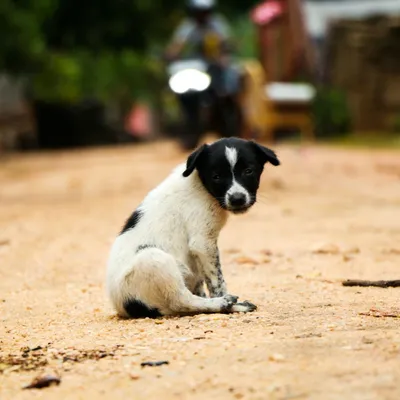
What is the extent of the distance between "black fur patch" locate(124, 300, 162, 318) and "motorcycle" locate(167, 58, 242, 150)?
12.1 metres

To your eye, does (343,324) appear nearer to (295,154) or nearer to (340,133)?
(295,154)

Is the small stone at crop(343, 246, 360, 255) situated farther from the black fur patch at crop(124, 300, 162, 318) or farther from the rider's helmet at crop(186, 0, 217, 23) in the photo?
the rider's helmet at crop(186, 0, 217, 23)

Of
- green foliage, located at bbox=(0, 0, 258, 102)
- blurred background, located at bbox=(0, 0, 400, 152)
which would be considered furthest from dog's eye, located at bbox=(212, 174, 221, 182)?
green foliage, located at bbox=(0, 0, 258, 102)

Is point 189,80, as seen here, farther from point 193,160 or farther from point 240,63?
point 193,160

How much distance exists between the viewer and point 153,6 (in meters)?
30.8

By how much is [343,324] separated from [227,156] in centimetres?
117

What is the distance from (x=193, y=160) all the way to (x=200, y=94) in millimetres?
12094

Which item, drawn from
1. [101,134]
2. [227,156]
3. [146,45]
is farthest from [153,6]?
[227,156]

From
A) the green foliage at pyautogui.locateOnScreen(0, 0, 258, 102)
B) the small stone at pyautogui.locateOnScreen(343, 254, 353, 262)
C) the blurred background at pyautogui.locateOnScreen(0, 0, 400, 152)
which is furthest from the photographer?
the blurred background at pyautogui.locateOnScreen(0, 0, 400, 152)

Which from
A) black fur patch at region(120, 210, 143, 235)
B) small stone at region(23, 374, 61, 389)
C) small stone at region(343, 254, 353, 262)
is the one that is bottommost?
small stone at region(343, 254, 353, 262)

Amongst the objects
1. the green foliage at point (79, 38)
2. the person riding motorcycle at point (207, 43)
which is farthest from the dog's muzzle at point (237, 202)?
the green foliage at point (79, 38)

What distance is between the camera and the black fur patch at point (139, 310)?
225 inches

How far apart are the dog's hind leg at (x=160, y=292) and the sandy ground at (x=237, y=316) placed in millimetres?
134

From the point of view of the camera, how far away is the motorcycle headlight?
17719 millimetres
